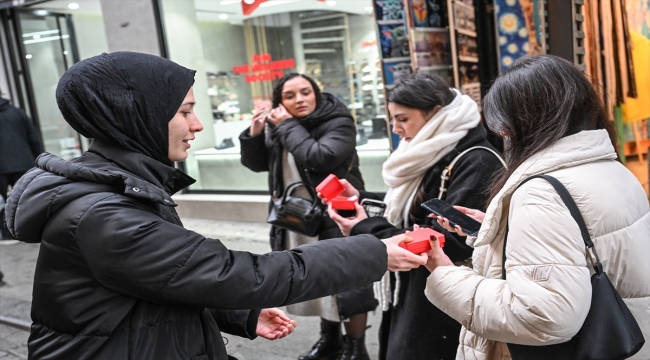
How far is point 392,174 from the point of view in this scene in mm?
2654

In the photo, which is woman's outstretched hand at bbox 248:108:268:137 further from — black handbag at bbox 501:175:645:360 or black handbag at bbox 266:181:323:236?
black handbag at bbox 501:175:645:360

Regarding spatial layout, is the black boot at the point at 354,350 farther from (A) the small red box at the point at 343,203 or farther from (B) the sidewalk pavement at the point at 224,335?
(A) the small red box at the point at 343,203

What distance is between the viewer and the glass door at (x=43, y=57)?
899cm

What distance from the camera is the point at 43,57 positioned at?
917 cm

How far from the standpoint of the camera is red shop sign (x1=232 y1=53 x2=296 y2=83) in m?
7.07

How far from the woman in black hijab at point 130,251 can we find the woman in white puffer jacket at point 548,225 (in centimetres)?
40

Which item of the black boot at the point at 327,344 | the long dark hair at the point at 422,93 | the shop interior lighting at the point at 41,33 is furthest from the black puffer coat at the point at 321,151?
the shop interior lighting at the point at 41,33

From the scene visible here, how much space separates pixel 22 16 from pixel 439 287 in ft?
30.4

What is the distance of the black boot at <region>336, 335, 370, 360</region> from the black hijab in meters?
2.40

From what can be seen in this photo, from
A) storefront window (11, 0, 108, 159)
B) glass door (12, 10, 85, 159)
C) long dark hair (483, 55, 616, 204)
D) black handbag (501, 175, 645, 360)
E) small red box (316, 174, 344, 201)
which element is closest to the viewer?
black handbag (501, 175, 645, 360)

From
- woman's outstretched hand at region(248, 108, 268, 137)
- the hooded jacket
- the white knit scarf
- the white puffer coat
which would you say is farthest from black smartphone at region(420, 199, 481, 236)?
the hooded jacket

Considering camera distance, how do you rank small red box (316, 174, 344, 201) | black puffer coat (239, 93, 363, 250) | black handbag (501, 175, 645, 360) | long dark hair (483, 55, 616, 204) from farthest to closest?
black puffer coat (239, 93, 363, 250), small red box (316, 174, 344, 201), long dark hair (483, 55, 616, 204), black handbag (501, 175, 645, 360)

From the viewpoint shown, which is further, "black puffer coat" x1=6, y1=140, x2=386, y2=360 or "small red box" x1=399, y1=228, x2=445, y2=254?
"small red box" x1=399, y1=228, x2=445, y2=254

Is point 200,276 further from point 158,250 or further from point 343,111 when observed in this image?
point 343,111
